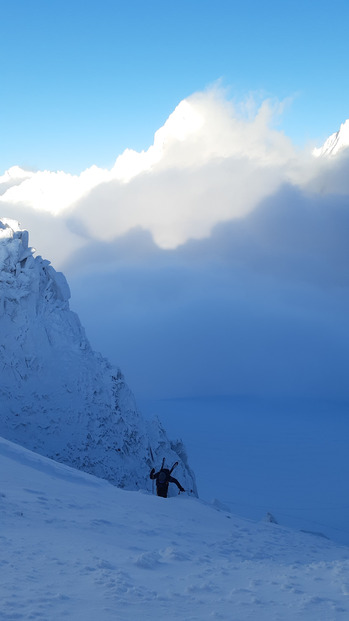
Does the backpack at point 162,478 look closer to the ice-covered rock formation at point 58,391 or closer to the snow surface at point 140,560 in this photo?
the snow surface at point 140,560

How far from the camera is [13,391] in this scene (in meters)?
20.5

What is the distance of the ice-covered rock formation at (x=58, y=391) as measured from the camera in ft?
65.9

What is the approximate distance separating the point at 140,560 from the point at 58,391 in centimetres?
1453

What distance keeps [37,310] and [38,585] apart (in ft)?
58.5

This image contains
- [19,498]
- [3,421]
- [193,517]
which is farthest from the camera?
[3,421]

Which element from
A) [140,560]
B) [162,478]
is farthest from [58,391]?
[140,560]

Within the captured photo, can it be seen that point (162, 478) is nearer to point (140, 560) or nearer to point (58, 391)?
point (58, 391)

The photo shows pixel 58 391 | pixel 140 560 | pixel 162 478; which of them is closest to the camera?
pixel 140 560

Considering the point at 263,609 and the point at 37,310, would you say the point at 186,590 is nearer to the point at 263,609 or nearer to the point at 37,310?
the point at 263,609

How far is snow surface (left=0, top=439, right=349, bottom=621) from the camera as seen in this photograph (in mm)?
5301

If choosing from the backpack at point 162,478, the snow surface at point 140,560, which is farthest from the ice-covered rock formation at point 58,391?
the snow surface at point 140,560

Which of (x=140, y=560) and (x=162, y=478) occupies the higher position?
(x=162, y=478)

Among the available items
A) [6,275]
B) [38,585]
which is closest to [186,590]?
[38,585]

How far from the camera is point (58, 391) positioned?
20.9 m
